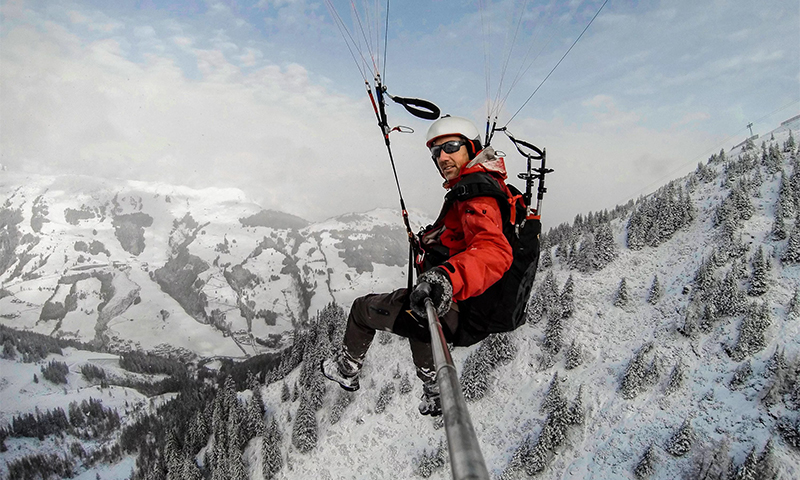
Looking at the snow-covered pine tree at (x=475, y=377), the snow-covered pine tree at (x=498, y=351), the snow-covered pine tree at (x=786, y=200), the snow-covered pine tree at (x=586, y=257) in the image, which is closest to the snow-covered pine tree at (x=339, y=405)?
the snow-covered pine tree at (x=475, y=377)

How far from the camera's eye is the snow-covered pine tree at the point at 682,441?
39812 millimetres

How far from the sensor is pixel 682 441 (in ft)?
131

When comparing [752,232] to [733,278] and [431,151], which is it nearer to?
[733,278]

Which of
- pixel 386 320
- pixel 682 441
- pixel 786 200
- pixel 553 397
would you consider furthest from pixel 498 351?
pixel 386 320

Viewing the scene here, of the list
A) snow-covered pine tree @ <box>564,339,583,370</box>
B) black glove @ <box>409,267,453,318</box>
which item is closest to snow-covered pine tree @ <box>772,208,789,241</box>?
snow-covered pine tree @ <box>564,339,583,370</box>

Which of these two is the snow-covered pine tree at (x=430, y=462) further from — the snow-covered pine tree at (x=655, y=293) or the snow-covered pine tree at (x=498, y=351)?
the snow-covered pine tree at (x=655, y=293)

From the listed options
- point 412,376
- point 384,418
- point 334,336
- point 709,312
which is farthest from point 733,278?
point 334,336

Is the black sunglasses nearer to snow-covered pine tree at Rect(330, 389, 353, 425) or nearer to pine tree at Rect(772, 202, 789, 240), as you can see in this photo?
snow-covered pine tree at Rect(330, 389, 353, 425)

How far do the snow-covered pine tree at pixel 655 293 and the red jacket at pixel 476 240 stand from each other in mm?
68761

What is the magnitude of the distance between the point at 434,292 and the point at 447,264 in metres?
0.46

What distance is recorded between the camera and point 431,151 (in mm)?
7285

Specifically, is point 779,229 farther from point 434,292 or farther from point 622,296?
point 434,292

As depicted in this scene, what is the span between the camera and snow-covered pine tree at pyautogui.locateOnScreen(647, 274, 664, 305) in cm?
6078

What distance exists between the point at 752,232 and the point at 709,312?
25.6 m
